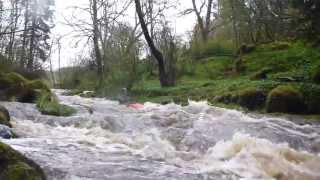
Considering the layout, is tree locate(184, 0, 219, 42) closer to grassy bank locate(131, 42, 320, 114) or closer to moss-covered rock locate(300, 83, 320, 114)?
grassy bank locate(131, 42, 320, 114)

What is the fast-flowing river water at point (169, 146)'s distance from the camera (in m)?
7.09

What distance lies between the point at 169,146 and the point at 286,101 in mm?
6770

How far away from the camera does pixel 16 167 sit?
19.1ft

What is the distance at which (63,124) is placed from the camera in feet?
38.4

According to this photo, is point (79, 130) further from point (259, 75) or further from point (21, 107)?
point (259, 75)

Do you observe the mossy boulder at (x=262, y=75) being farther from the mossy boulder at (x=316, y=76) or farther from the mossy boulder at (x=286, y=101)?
the mossy boulder at (x=286, y=101)

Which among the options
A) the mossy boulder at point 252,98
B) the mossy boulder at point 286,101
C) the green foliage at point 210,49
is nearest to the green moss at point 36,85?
the mossy boulder at point 252,98

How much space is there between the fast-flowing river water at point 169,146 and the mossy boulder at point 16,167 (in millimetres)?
440

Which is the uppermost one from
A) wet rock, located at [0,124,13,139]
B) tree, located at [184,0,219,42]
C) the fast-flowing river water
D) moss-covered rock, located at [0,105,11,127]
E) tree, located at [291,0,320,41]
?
tree, located at [184,0,219,42]

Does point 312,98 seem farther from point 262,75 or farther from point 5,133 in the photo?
point 5,133

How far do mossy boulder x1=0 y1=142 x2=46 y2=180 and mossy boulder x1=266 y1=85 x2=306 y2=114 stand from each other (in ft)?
33.0

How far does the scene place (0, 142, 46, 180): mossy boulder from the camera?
5.76 metres

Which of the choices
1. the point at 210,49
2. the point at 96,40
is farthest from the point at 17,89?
the point at 210,49

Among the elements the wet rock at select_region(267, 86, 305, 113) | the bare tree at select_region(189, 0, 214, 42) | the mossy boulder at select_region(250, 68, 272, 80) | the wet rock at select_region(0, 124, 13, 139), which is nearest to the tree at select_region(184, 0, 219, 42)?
the bare tree at select_region(189, 0, 214, 42)
